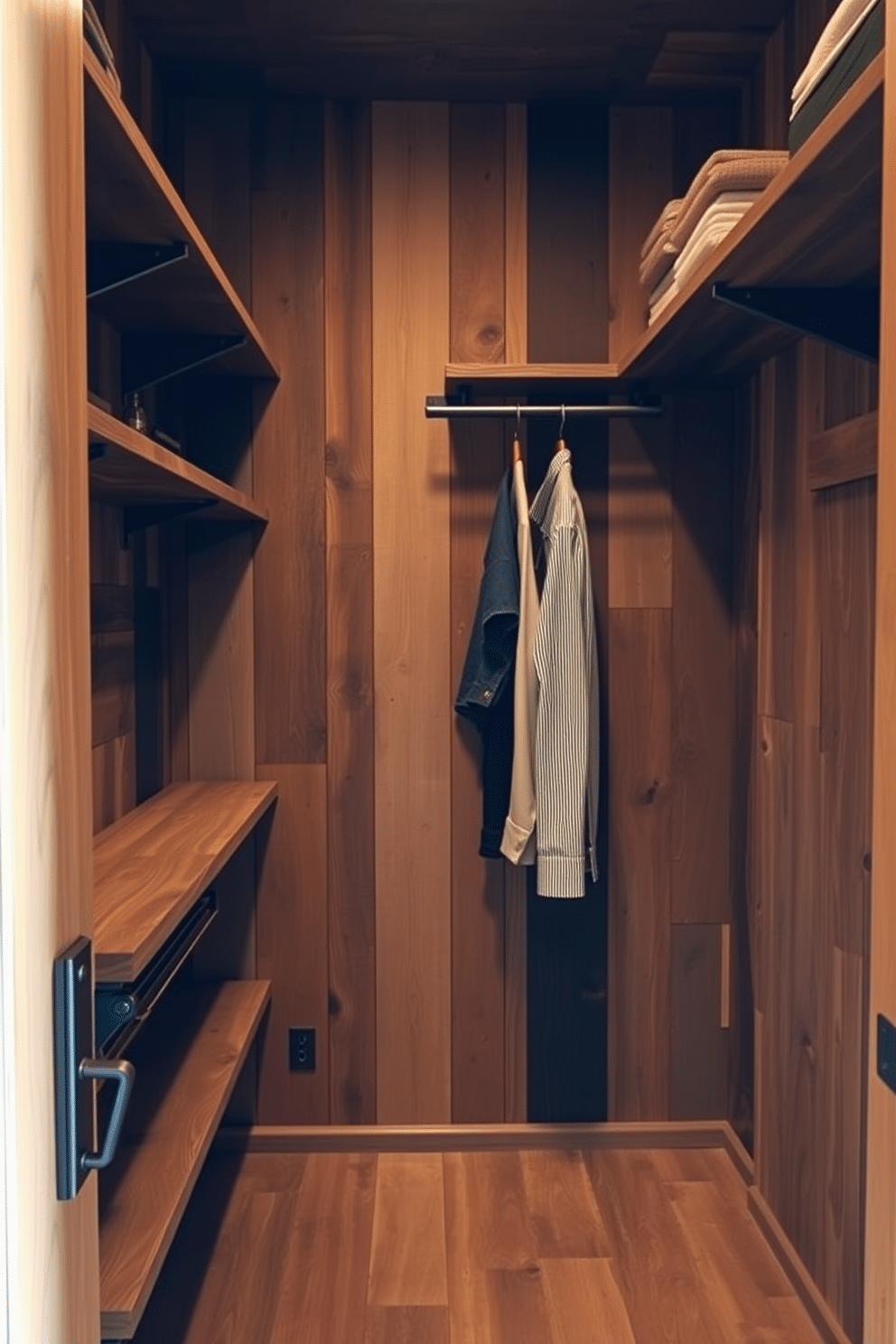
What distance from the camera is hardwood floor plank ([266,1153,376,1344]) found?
217 cm

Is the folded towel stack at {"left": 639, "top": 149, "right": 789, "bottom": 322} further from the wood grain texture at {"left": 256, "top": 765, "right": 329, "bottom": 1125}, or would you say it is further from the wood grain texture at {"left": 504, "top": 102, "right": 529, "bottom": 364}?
the wood grain texture at {"left": 256, "top": 765, "right": 329, "bottom": 1125}

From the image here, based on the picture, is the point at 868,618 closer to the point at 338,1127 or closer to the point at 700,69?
the point at 700,69

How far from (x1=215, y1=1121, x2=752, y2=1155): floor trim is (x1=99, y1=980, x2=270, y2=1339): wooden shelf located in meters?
0.34

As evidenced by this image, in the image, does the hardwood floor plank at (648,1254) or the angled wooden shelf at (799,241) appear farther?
the hardwood floor plank at (648,1254)

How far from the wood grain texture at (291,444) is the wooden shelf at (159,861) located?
0.20m

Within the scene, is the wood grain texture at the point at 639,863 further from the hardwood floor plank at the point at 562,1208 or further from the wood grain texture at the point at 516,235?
the wood grain texture at the point at 516,235

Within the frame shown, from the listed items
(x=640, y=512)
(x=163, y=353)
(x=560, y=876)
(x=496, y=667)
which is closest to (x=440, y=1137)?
(x=560, y=876)

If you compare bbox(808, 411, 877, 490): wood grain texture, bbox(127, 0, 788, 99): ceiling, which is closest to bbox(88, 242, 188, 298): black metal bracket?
bbox(127, 0, 788, 99): ceiling

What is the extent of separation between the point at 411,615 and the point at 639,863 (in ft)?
2.68

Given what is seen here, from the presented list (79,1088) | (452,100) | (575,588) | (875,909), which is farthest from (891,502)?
(452,100)

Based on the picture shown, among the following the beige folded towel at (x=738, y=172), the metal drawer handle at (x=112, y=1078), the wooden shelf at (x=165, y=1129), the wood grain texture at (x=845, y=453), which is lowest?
the wooden shelf at (x=165, y=1129)

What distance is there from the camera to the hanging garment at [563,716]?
8.48ft

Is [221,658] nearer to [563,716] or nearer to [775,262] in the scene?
[563,716]

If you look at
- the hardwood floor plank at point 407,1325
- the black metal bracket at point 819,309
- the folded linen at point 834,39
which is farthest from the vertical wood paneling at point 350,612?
the folded linen at point 834,39
